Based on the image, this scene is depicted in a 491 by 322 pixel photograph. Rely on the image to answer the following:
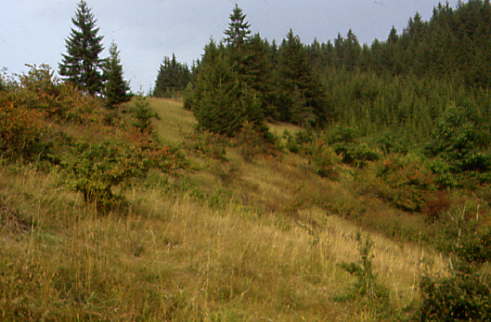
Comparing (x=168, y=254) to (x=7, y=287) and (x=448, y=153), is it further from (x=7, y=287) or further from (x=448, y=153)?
(x=448, y=153)

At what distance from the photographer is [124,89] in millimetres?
23031

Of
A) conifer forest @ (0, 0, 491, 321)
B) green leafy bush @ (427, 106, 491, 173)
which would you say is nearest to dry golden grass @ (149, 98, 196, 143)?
conifer forest @ (0, 0, 491, 321)

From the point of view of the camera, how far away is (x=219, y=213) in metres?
5.98

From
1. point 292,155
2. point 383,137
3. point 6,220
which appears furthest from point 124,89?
point 383,137

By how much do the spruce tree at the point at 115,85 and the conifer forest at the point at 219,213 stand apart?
0.69 feet

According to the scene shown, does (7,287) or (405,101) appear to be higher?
(405,101)

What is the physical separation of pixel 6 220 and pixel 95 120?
11568 millimetres

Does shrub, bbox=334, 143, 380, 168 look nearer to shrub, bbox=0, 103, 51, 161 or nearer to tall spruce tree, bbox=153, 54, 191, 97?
shrub, bbox=0, 103, 51, 161

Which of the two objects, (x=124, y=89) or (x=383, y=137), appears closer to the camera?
(x=124, y=89)

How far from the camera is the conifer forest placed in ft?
8.23

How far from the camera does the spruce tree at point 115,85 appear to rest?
22.3 meters

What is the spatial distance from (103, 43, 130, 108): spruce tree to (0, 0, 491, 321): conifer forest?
0.21m

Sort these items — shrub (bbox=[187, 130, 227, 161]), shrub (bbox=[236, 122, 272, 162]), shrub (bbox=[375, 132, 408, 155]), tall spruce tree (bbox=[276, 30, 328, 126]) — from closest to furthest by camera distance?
shrub (bbox=[187, 130, 227, 161]), shrub (bbox=[236, 122, 272, 162]), shrub (bbox=[375, 132, 408, 155]), tall spruce tree (bbox=[276, 30, 328, 126])

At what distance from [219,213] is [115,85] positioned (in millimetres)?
19866
